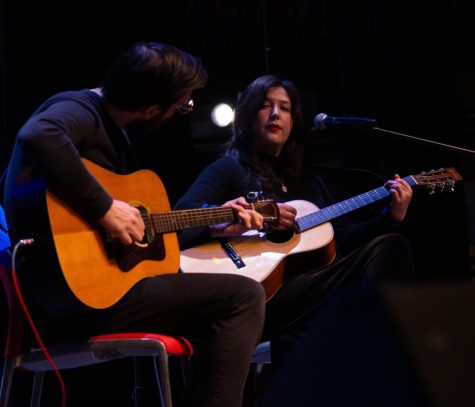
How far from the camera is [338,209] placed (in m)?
2.98

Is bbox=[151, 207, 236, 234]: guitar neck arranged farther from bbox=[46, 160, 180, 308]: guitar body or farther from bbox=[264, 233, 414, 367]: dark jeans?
bbox=[264, 233, 414, 367]: dark jeans

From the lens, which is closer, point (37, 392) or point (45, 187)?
point (45, 187)

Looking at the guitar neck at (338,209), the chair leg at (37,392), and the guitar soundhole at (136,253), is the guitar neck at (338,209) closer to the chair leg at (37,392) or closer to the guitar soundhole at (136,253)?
the guitar soundhole at (136,253)

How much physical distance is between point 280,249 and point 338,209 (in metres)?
0.39

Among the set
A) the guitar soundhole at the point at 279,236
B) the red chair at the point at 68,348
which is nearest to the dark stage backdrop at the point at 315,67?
the guitar soundhole at the point at 279,236

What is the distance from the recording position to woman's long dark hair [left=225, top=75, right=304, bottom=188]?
10.4 ft

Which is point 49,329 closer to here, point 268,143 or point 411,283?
point 411,283

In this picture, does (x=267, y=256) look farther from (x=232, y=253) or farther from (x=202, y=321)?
(x=202, y=321)

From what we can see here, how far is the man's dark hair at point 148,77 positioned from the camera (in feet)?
7.00

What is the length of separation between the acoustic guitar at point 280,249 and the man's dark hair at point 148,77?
0.71 m

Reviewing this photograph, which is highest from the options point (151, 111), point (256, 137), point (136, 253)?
point (151, 111)

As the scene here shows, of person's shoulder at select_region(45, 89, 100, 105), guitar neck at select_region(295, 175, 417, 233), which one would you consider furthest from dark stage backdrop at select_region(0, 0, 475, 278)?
person's shoulder at select_region(45, 89, 100, 105)

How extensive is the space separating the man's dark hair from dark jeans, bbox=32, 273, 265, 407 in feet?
1.87

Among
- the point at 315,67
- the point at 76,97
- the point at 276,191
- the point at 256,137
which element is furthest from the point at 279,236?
the point at 315,67
